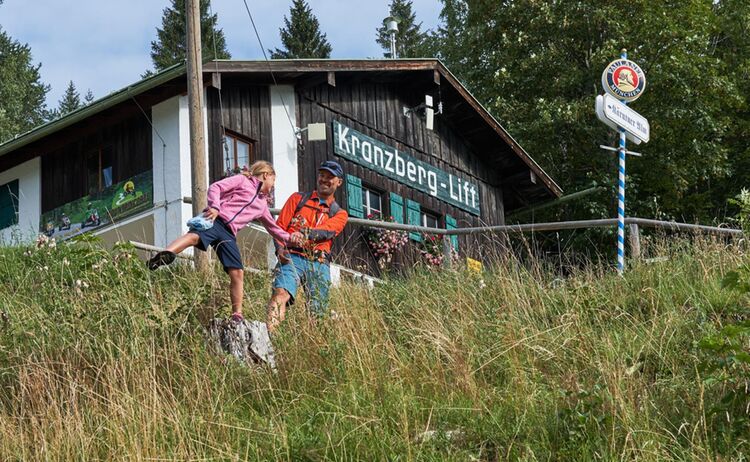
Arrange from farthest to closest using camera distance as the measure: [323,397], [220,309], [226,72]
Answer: [226,72]
[220,309]
[323,397]

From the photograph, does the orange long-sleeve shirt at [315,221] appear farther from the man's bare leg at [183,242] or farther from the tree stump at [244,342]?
the tree stump at [244,342]

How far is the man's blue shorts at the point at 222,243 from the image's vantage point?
893cm

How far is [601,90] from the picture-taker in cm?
3006

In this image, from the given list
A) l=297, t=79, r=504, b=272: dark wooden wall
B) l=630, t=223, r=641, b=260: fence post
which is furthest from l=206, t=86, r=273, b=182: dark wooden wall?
l=630, t=223, r=641, b=260: fence post

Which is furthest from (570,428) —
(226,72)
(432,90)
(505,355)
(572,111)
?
(572,111)

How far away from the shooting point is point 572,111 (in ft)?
92.7

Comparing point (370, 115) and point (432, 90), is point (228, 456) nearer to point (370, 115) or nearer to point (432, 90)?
point (370, 115)

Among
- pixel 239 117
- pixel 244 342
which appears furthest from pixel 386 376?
pixel 239 117

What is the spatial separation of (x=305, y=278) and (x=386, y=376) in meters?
1.78

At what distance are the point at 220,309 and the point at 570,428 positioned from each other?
336cm

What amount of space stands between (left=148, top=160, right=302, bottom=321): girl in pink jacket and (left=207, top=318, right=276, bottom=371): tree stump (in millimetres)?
498

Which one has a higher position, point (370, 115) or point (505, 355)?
point (370, 115)

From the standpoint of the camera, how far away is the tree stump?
7.73 m

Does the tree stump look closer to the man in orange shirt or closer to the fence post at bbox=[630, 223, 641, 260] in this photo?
the man in orange shirt
